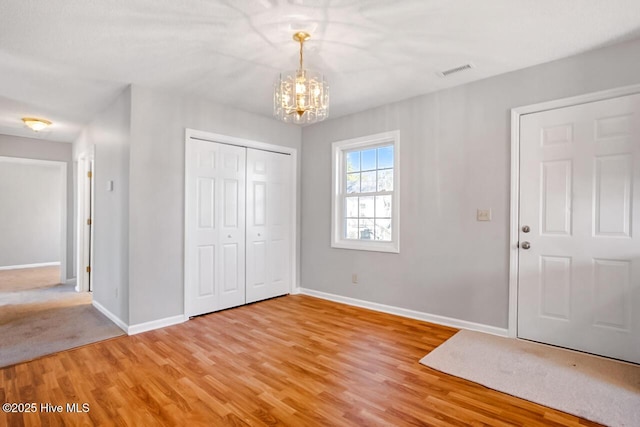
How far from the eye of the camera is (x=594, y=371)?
2.37 meters

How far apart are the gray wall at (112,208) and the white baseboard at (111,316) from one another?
0.14ft

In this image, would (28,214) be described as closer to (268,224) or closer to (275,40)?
(268,224)

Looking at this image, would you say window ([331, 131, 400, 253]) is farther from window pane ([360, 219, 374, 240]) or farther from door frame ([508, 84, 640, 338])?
door frame ([508, 84, 640, 338])

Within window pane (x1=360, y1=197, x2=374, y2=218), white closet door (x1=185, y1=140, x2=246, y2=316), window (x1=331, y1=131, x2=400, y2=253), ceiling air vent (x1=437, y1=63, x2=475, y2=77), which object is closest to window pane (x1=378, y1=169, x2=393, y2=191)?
window (x1=331, y1=131, x2=400, y2=253)

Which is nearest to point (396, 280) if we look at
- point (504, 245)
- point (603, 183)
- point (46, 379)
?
point (504, 245)

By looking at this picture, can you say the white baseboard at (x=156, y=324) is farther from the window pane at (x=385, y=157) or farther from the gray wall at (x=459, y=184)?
the window pane at (x=385, y=157)

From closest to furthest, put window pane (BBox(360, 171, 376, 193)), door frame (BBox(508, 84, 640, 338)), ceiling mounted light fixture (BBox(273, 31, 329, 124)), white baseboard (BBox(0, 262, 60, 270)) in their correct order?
ceiling mounted light fixture (BBox(273, 31, 329, 124)) → door frame (BBox(508, 84, 640, 338)) → window pane (BBox(360, 171, 376, 193)) → white baseboard (BBox(0, 262, 60, 270))

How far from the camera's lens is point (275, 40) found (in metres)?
2.49

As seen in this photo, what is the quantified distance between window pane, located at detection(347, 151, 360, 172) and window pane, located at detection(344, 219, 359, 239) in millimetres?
716

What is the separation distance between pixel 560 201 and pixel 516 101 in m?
1.02

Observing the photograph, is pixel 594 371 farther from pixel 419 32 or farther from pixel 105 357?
pixel 105 357

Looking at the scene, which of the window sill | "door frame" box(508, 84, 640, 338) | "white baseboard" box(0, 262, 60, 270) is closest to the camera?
"door frame" box(508, 84, 640, 338)

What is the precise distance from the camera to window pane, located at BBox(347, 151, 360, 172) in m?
4.42

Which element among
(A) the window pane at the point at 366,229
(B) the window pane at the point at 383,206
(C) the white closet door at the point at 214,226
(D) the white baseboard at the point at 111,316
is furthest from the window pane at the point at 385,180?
(D) the white baseboard at the point at 111,316
